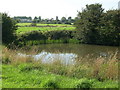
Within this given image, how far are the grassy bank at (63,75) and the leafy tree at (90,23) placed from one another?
1984 centimetres

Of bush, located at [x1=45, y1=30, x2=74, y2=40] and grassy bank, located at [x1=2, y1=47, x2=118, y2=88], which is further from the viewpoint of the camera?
bush, located at [x1=45, y1=30, x2=74, y2=40]

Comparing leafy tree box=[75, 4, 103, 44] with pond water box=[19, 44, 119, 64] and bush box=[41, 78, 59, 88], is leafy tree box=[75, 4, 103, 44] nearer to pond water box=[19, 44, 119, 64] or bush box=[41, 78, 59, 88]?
pond water box=[19, 44, 119, 64]

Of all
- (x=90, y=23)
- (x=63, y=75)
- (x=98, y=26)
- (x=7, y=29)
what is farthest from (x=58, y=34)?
(x=63, y=75)

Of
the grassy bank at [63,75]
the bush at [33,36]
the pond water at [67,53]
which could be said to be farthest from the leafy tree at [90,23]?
the grassy bank at [63,75]

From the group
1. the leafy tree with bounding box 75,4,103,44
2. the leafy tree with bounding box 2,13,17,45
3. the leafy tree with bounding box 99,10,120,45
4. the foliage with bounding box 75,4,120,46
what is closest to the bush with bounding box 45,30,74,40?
the foliage with bounding box 75,4,120,46

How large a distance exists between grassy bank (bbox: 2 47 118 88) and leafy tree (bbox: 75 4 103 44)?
19.8m

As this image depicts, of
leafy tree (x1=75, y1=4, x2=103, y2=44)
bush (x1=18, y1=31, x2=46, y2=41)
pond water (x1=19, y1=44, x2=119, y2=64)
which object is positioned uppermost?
leafy tree (x1=75, y1=4, x2=103, y2=44)

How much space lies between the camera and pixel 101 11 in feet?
98.6

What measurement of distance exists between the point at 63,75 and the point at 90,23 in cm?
2177

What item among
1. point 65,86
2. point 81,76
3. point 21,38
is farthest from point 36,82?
point 21,38

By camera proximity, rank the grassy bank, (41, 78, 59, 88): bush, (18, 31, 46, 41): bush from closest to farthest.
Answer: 1. (41, 78, 59, 88): bush
2. the grassy bank
3. (18, 31, 46, 41): bush

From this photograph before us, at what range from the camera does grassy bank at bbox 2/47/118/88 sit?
612 cm

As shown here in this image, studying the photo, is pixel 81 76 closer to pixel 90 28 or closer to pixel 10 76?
pixel 10 76

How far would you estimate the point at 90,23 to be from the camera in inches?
1126
